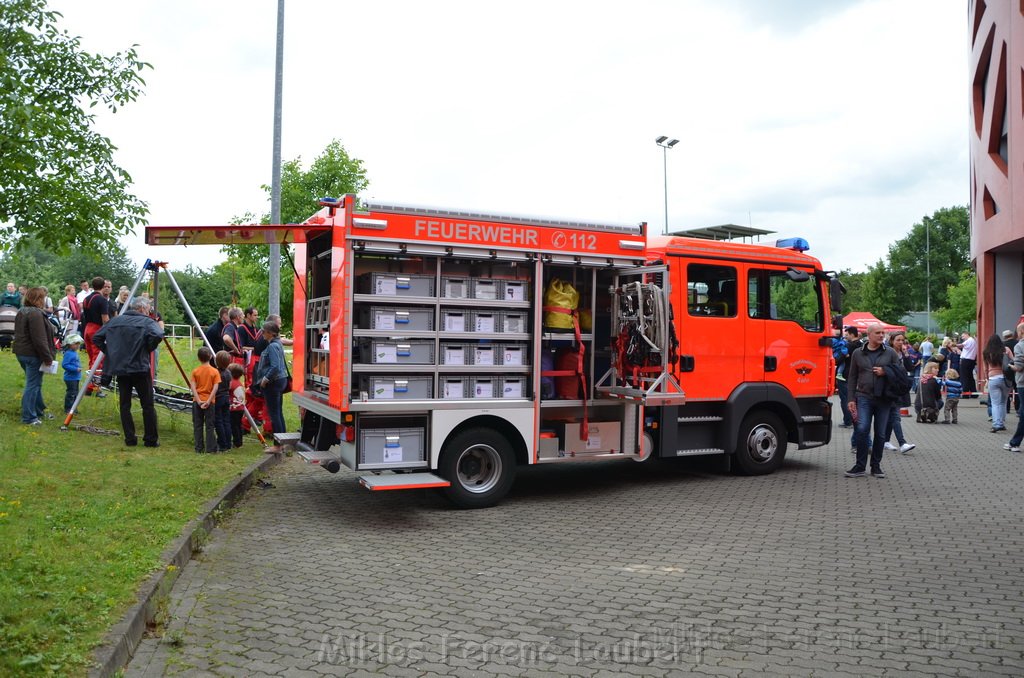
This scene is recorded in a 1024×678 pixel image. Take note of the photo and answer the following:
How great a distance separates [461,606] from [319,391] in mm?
4184

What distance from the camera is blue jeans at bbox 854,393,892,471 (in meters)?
10.3

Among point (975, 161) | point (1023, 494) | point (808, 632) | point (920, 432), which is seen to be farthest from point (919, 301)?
point (808, 632)

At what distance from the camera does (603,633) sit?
4.89m

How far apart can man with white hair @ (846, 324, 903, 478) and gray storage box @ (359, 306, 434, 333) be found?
5.56 metres

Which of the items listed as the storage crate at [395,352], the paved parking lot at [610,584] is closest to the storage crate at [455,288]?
the storage crate at [395,352]

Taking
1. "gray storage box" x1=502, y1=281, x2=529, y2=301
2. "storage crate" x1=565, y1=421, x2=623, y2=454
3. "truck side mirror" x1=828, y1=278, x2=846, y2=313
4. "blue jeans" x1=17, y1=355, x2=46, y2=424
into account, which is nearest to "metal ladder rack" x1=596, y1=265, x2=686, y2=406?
"storage crate" x1=565, y1=421, x2=623, y2=454

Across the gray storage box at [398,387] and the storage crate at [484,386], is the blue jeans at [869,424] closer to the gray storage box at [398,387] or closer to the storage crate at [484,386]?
the storage crate at [484,386]

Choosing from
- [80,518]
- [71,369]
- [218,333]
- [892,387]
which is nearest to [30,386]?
[71,369]

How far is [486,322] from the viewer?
27.6ft

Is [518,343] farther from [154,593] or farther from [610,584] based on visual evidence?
[154,593]

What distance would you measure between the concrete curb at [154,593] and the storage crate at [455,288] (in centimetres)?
289

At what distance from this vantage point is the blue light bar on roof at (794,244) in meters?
10.5

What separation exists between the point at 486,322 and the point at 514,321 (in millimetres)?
320

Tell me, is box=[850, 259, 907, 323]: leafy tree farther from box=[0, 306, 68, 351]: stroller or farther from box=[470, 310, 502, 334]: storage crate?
box=[470, 310, 502, 334]: storage crate
